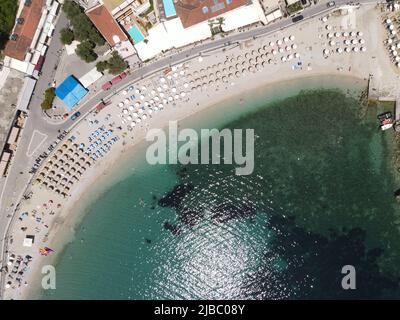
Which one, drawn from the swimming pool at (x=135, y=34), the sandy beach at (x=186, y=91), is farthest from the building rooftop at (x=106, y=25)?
the sandy beach at (x=186, y=91)

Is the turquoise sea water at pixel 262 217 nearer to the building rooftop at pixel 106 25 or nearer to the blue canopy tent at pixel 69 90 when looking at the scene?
the blue canopy tent at pixel 69 90

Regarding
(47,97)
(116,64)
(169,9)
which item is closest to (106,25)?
(116,64)

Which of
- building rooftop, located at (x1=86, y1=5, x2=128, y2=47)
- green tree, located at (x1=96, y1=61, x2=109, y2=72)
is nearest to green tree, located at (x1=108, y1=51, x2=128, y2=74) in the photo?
green tree, located at (x1=96, y1=61, x2=109, y2=72)

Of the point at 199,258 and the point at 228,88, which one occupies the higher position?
the point at 228,88

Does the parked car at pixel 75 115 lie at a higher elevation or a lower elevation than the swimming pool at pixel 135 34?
lower
